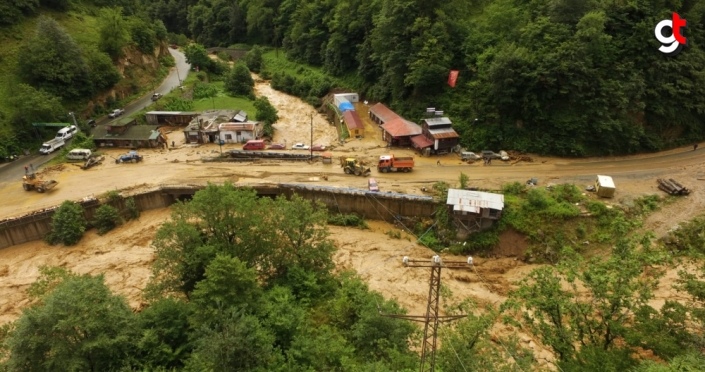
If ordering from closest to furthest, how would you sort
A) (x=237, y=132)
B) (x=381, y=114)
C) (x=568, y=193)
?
1. (x=568, y=193)
2. (x=237, y=132)
3. (x=381, y=114)

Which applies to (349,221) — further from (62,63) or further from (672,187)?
(62,63)

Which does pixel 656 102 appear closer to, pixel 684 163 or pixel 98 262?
pixel 684 163

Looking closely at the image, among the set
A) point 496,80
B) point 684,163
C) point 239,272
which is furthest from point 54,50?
point 684,163

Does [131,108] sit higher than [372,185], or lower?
higher

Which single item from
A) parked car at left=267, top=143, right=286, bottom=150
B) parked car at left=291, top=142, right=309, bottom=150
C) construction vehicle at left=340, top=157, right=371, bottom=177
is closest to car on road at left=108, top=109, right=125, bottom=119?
parked car at left=267, top=143, right=286, bottom=150

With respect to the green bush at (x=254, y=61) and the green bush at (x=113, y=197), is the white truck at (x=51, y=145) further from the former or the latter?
the green bush at (x=254, y=61)

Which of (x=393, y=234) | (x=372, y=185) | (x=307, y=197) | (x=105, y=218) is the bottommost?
(x=393, y=234)

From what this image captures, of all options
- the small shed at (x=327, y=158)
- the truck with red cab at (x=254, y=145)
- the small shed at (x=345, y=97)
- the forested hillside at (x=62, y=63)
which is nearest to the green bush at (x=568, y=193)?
the small shed at (x=327, y=158)

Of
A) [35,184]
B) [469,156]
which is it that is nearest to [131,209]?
[35,184]

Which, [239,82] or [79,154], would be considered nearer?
[79,154]
